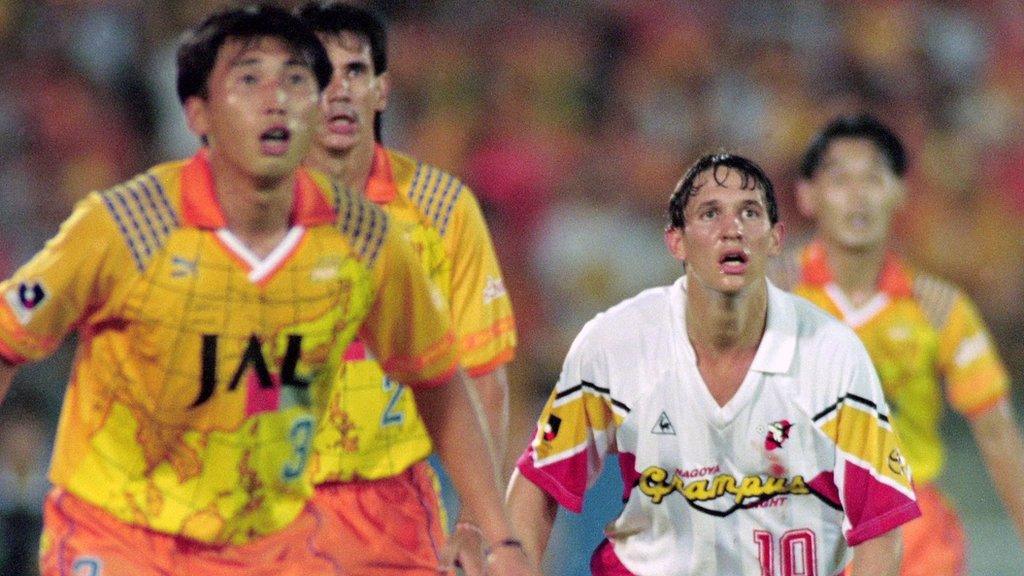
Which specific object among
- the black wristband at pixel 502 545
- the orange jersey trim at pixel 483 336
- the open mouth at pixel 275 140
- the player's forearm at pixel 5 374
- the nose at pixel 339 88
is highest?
the open mouth at pixel 275 140

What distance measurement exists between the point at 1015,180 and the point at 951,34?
1103 millimetres

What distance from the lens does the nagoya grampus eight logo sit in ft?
16.5

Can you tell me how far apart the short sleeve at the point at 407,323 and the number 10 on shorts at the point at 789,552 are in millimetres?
924

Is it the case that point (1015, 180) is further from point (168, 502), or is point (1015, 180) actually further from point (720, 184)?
point (168, 502)

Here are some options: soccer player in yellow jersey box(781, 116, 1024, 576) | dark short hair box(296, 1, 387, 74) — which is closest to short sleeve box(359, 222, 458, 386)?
dark short hair box(296, 1, 387, 74)

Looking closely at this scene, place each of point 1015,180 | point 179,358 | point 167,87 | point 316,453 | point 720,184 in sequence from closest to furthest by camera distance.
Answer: point 179,358, point 720,184, point 316,453, point 167,87, point 1015,180

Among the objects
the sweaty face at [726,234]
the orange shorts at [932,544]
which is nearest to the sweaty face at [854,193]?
the orange shorts at [932,544]

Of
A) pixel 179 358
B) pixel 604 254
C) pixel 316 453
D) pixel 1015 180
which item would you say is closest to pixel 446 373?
pixel 179 358

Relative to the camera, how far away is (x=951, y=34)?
43.5 feet

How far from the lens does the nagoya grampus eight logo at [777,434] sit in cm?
503

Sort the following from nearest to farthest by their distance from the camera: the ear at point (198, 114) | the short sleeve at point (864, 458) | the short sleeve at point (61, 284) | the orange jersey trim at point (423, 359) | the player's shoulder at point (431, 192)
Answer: the short sleeve at point (61, 284), the ear at point (198, 114), the orange jersey trim at point (423, 359), the short sleeve at point (864, 458), the player's shoulder at point (431, 192)

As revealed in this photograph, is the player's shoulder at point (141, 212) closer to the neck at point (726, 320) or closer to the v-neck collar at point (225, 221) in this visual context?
the v-neck collar at point (225, 221)

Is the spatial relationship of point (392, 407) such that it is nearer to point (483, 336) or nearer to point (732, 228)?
point (483, 336)

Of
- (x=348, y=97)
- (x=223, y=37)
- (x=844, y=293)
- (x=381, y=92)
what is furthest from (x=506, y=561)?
(x=844, y=293)
